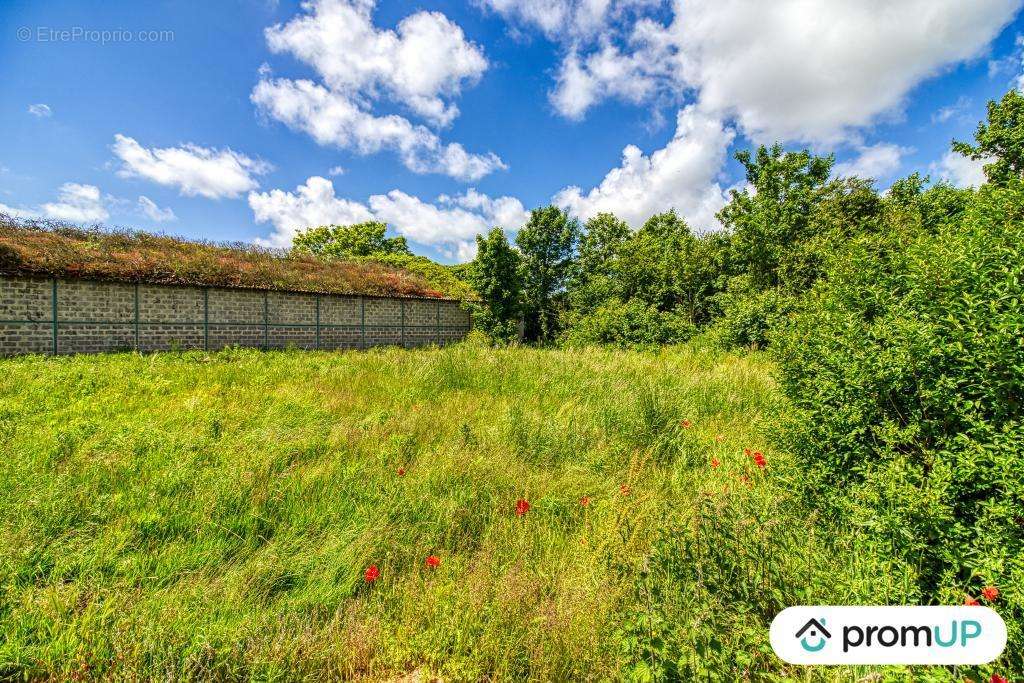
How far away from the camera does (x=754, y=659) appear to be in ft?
5.41

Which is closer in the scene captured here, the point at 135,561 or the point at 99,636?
the point at 99,636

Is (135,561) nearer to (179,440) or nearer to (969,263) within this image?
(179,440)

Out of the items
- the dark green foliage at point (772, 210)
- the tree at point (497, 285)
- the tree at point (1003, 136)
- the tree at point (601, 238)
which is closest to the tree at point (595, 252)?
the tree at point (601, 238)

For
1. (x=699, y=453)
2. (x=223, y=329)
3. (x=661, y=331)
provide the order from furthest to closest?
(x=661, y=331) → (x=223, y=329) → (x=699, y=453)

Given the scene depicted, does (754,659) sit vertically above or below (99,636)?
above

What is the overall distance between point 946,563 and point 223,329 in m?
16.7

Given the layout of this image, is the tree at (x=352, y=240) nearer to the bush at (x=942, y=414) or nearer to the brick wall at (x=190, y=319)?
the brick wall at (x=190, y=319)

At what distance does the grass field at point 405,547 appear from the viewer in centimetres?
190

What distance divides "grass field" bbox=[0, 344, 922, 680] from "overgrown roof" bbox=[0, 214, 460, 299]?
849 centimetres

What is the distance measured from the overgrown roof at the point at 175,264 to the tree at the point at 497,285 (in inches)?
89.3

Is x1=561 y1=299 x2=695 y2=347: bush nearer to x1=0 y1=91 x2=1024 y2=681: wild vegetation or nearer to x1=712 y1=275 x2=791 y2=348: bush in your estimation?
x1=712 y1=275 x2=791 y2=348: bush

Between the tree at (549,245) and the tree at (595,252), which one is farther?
the tree at (549,245)

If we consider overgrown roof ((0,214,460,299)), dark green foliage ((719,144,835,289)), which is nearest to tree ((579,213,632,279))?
dark green foliage ((719,144,835,289))

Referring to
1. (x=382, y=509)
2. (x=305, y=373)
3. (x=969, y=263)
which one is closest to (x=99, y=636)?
(x=382, y=509)
